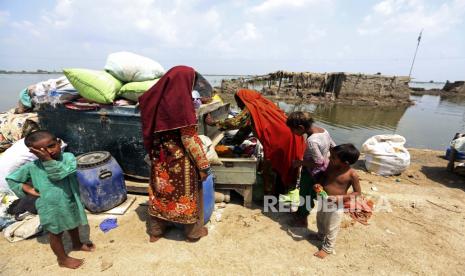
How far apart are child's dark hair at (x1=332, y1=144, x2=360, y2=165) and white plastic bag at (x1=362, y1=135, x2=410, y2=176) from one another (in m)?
3.33

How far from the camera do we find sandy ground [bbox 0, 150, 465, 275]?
7.41ft

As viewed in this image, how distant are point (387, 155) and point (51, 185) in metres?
5.32

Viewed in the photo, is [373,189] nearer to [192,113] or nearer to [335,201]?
[335,201]

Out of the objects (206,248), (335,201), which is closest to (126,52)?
(206,248)

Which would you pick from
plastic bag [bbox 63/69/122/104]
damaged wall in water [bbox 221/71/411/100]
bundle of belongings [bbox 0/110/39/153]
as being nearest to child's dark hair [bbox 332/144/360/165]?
plastic bag [bbox 63/69/122/104]

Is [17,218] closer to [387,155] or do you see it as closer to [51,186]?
[51,186]

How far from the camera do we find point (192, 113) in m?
2.12

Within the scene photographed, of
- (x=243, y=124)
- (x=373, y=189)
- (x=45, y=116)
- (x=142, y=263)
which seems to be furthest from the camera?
(x=373, y=189)

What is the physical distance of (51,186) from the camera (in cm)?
202

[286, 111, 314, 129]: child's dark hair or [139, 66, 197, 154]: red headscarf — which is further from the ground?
[139, 66, 197, 154]: red headscarf

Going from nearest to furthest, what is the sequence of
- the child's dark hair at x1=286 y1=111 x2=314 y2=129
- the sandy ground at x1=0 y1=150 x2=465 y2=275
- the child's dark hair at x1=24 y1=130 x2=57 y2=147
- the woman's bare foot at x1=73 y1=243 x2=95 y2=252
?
the child's dark hair at x1=24 y1=130 x2=57 y2=147
the sandy ground at x1=0 y1=150 x2=465 y2=275
the woman's bare foot at x1=73 y1=243 x2=95 y2=252
the child's dark hair at x1=286 y1=111 x2=314 y2=129

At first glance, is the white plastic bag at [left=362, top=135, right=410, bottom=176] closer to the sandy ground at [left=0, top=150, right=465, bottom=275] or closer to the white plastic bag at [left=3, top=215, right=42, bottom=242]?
the sandy ground at [left=0, top=150, right=465, bottom=275]

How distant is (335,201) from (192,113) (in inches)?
59.1

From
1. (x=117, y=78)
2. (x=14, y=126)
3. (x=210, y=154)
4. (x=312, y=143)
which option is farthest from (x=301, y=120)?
(x=14, y=126)
